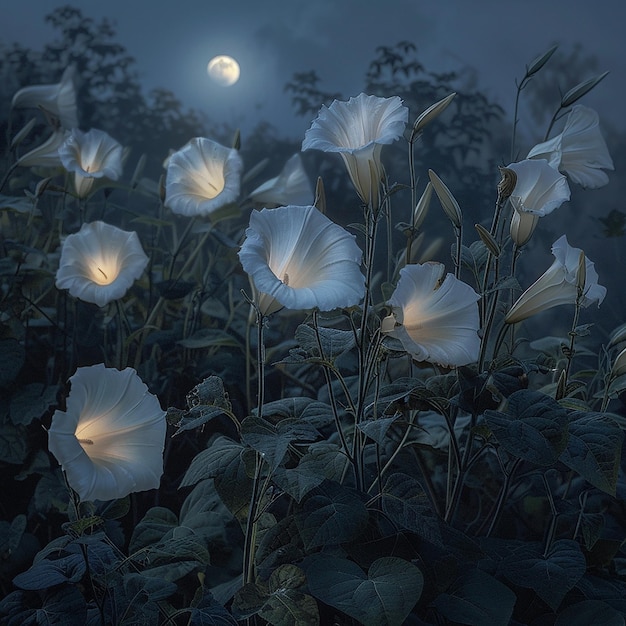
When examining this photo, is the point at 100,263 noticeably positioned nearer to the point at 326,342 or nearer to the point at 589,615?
the point at 326,342

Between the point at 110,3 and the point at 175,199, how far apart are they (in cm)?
101

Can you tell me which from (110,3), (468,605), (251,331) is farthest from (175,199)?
(110,3)

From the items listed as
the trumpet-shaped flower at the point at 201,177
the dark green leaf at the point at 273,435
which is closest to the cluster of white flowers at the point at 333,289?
the dark green leaf at the point at 273,435

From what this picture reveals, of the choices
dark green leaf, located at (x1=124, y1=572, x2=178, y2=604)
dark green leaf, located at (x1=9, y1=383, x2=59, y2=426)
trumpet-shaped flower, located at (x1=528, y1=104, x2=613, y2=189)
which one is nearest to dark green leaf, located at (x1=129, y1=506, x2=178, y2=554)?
dark green leaf, located at (x1=124, y1=572, x2=178, y2=604)

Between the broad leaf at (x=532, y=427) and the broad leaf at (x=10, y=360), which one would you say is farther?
the broad leaf at (x=10, y=360)

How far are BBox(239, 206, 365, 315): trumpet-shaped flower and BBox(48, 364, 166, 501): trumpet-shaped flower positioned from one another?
174 millimetres

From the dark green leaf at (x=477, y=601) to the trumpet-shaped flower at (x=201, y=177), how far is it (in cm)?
69

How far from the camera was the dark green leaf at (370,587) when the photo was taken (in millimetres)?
660

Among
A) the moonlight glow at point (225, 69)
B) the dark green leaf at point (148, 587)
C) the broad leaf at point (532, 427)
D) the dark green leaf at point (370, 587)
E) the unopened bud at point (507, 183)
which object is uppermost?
the moonlight glow at point (225, 69)

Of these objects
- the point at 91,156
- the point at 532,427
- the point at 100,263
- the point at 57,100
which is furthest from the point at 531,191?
the point at 57,100

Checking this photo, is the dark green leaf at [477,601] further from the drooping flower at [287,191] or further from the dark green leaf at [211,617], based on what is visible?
the drooping flower at [287,191]

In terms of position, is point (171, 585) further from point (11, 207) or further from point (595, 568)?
point (11, 207)

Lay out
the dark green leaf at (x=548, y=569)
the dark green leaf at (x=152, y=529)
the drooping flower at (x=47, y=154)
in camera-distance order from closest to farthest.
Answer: the dark green leaf at (x=548, y=569)
the dark green leaf at (x=152, y=529)
the drooping flower at (x=47, y=154)

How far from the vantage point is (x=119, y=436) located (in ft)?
2.58
